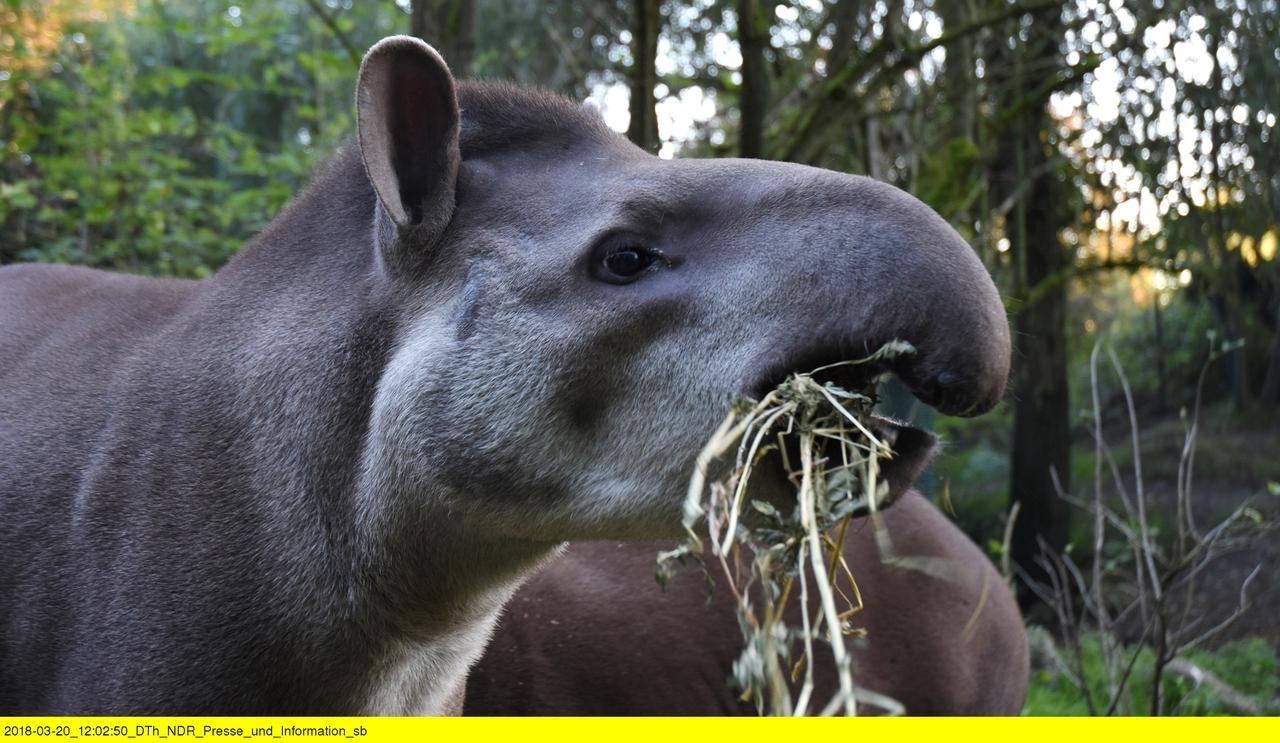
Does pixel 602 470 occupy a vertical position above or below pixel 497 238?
below

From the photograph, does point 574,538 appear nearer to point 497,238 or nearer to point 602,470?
point 602,470

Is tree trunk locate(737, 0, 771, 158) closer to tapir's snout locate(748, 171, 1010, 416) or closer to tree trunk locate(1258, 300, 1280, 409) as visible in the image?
tapir's snout locate(748, 171, 1010, 416)

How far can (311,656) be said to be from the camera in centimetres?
274

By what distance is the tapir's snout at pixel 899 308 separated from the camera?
2.15m

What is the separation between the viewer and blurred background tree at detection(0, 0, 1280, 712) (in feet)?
20.9

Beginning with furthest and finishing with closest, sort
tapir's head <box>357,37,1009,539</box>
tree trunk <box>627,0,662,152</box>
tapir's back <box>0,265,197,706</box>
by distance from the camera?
tree trunk <box>627,0,662,152</box>
tapir's back <box>0,265,197,706</box>
tapir's head <box>357,37,1009,539</box>

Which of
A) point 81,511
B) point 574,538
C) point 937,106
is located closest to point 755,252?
point 574,538

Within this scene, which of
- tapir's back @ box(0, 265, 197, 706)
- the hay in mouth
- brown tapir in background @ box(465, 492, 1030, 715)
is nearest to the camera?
the hay in mouth

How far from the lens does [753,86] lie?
5.53 m

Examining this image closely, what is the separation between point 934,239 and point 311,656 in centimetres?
163

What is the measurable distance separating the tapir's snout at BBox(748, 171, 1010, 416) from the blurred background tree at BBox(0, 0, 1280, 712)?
9.09 feet

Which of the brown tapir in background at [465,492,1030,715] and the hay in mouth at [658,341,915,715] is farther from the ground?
the hay in mouth at [658,341,915,715]
